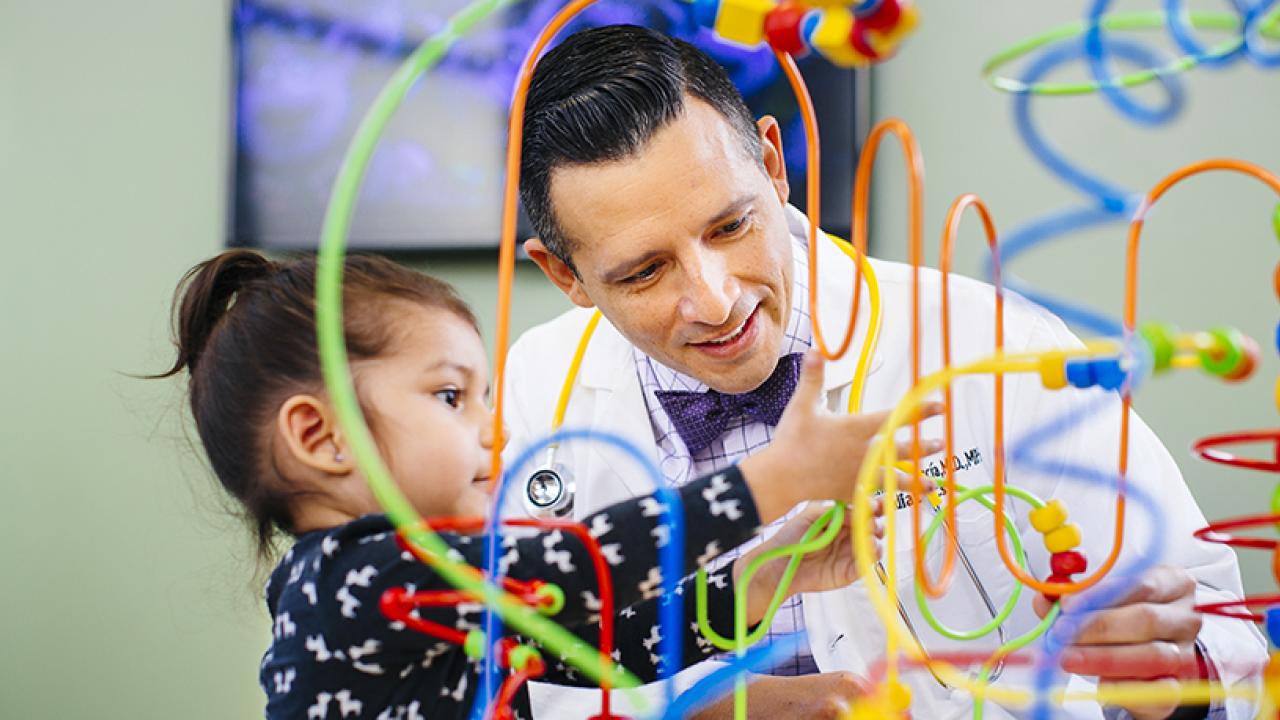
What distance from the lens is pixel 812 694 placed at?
106 centimetres

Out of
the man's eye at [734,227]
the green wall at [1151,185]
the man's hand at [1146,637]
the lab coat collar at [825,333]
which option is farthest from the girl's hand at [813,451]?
the green wall at [1151,185]

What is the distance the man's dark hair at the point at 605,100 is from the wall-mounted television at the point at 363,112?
0.73m

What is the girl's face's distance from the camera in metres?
0.93

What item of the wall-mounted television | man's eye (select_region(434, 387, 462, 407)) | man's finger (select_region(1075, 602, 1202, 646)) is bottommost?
man's finger (select_region(1075, 602, 1202, 646))

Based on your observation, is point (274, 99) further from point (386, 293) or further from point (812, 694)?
point (812, 694)

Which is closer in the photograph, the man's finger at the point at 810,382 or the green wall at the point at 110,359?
the man's finger at the point at 810,382

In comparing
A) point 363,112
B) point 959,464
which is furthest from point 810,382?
point 363,112

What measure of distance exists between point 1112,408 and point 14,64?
6.75 feet

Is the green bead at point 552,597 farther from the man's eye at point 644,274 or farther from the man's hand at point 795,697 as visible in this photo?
the man's eye at point 644,274

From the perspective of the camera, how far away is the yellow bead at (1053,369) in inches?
22.2

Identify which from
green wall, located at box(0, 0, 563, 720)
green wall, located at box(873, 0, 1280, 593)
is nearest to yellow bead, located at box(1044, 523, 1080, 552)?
green wall, located at box(873, 0, 1280, 593)

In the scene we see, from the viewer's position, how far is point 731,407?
4.58 feet

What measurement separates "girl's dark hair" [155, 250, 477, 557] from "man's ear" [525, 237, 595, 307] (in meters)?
0.26

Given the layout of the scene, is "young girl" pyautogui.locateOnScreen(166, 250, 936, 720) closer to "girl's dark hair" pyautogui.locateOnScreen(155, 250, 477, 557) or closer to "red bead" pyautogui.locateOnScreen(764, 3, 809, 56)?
"girl's dark hair" pyautogui.locateOnScreen(155, 250, 477, 557)
